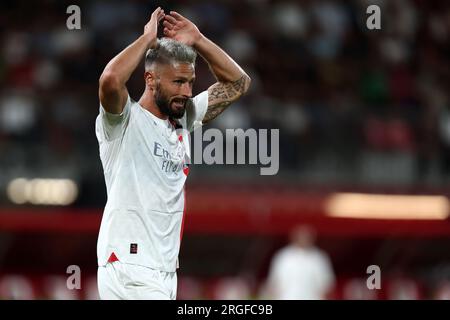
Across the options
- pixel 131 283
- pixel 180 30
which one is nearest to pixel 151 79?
pixel 180 30

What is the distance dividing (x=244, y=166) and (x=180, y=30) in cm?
916

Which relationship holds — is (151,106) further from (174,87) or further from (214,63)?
(214,63)

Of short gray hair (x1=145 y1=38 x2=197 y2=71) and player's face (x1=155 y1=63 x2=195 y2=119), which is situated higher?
short gray hair (x1=145 y1=38 x2=197 y2=71)

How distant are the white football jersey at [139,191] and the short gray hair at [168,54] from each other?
32 cm

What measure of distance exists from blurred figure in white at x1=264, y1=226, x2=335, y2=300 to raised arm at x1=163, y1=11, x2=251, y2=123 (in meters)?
7.29

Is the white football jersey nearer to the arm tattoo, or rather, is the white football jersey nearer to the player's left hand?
the player's left hand

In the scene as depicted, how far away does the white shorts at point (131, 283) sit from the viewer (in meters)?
6.50

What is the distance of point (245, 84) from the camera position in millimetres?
7562

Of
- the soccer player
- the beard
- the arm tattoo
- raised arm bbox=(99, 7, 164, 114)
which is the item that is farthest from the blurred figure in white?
raised arm bbox=(99, 7, 164, 114)

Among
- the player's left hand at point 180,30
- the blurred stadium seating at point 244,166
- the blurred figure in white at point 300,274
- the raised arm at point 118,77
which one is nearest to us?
the raised arm at point 118,77

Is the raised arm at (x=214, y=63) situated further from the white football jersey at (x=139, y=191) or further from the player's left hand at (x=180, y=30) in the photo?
the white football jersey at (x=139, y=191)

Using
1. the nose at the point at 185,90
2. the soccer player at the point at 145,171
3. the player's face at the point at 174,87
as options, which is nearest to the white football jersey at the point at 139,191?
the soccer player at the point at 145,171

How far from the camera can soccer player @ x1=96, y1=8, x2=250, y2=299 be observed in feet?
21.4
